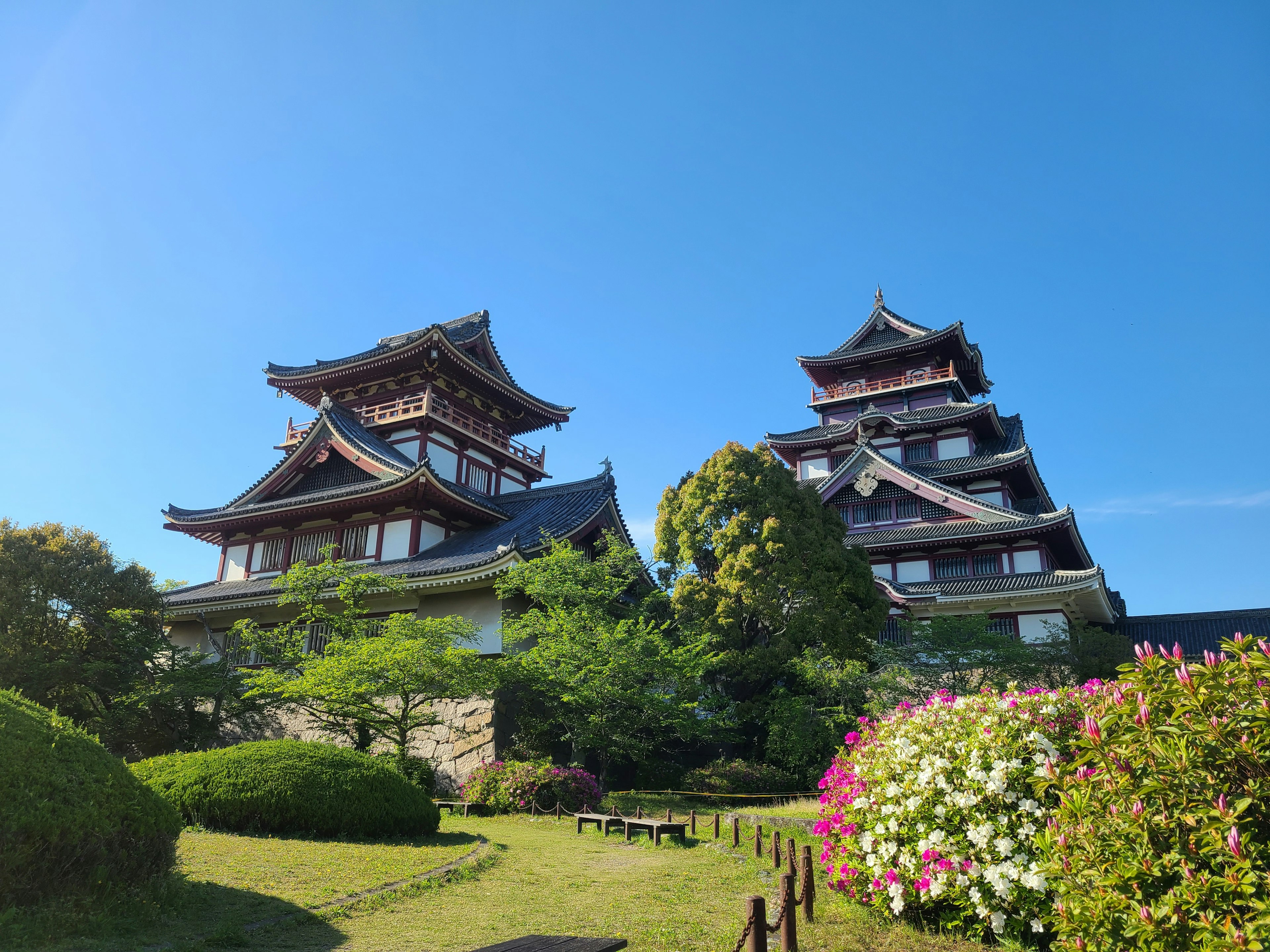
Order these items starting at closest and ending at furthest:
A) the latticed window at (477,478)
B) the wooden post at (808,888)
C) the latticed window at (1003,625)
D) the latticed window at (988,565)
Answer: the wooden post at (808,888), the latticed window at (1003,625), the latticed window at (477,478), the latticed window at (988,565)

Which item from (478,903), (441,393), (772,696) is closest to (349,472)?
(441,393)

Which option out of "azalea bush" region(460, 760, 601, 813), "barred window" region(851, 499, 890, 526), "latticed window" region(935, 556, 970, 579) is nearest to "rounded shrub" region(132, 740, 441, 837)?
"azalea bush" region(460, 760, 601, 813)

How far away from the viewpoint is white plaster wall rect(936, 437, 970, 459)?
37.8 metres

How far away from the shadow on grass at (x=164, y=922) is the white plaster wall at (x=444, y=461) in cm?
2150

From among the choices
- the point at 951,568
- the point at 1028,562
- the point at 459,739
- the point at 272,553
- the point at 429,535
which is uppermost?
the point at 1028,562

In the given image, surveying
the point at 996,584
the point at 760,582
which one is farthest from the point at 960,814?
the point at 996,584

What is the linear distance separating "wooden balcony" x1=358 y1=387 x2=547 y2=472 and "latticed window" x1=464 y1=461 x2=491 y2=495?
0.98 metres

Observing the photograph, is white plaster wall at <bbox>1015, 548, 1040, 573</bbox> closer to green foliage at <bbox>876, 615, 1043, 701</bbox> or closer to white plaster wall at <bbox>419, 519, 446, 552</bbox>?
green foliage at <bbox>876, 615, 1043, 701</bbox>

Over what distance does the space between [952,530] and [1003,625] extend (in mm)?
4177

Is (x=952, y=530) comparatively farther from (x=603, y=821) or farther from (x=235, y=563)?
(x=235, y=563)

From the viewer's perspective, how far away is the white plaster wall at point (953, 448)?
124 feet

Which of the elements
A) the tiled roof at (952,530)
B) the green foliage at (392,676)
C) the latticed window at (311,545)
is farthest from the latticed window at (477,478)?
the tiled roof at (952,530)

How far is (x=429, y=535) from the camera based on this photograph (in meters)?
25.1

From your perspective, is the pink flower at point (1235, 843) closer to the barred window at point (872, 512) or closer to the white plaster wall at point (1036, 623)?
the white plaster wall at point (1036, 623)
